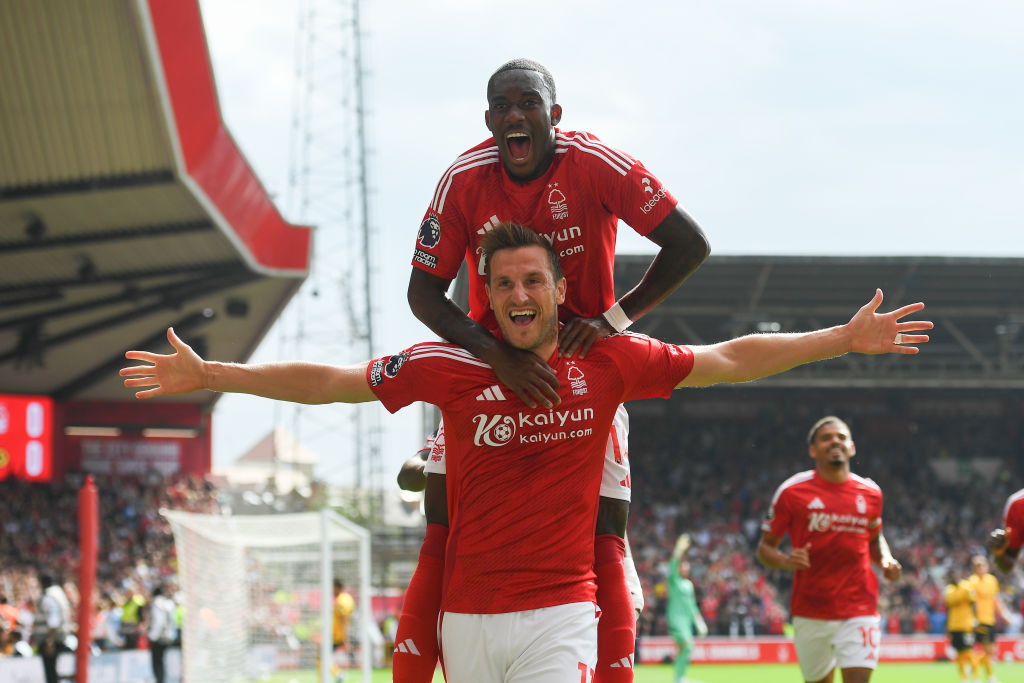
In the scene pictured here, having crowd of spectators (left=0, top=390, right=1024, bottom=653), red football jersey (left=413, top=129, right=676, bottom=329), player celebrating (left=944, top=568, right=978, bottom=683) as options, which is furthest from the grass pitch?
red football jersey (left=413, top=129, right=676, bottom=329)

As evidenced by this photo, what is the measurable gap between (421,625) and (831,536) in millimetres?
5127

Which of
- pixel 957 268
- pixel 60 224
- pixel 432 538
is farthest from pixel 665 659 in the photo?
pixel 432 538

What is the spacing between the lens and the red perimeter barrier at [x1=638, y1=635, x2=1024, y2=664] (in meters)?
26.5

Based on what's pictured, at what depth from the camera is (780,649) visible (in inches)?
1049

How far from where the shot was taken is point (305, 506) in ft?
138

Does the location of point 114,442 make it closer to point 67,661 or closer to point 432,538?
point 67,661

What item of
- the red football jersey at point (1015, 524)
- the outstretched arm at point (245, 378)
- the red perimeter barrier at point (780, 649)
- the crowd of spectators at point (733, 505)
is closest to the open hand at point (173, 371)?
the outstretched arm at point (245, 378)

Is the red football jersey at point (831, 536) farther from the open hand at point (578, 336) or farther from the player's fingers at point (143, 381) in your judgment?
the player's fingers at point (143, 381)

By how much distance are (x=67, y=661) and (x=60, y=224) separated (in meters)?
8.21

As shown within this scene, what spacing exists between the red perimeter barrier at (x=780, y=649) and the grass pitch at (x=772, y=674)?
44 centimetres

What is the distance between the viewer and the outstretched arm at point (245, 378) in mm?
4422

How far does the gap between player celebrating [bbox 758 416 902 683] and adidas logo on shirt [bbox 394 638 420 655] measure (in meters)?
4.54

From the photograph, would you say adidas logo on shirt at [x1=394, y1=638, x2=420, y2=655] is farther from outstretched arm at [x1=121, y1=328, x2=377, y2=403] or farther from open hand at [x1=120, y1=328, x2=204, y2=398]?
open hand at [x1=120, y1=328, x2=204, y2=398]

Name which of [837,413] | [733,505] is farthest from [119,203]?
[837,413]
